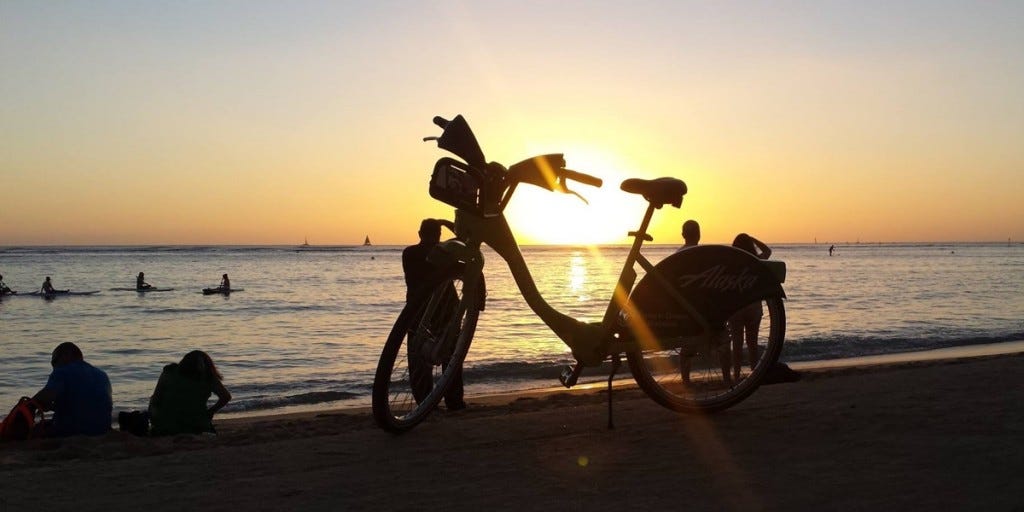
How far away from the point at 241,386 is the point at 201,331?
1063 centimetres

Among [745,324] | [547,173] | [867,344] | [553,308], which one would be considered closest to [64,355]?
[553,308]

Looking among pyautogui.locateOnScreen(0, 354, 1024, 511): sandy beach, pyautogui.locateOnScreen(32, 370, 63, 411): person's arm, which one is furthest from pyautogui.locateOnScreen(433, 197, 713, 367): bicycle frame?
pyautogui.locateOnScreen(32, 370, 63, 411): person's arm

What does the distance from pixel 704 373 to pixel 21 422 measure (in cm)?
561

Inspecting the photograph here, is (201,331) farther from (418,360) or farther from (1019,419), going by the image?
(1019,419)

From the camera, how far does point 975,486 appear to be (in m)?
3.53

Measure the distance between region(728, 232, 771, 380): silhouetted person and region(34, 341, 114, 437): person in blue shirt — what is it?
528 cm

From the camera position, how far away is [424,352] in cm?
475

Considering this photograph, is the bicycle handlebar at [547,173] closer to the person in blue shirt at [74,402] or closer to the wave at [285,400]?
the person in blue shirt at [74,402]

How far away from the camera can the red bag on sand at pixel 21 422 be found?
6.69m

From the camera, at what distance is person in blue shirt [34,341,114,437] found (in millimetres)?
6762

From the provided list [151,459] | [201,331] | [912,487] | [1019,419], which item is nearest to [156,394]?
[151,459]

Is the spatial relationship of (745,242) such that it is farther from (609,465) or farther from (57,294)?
(57,294)

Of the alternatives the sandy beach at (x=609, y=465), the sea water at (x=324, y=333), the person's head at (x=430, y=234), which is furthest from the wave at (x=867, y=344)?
the sandy beach at (x=609, y=465)

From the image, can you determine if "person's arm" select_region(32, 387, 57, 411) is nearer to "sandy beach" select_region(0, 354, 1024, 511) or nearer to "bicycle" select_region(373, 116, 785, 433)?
→ "sandy beach" select_region(0, 354, 1024, 511)
